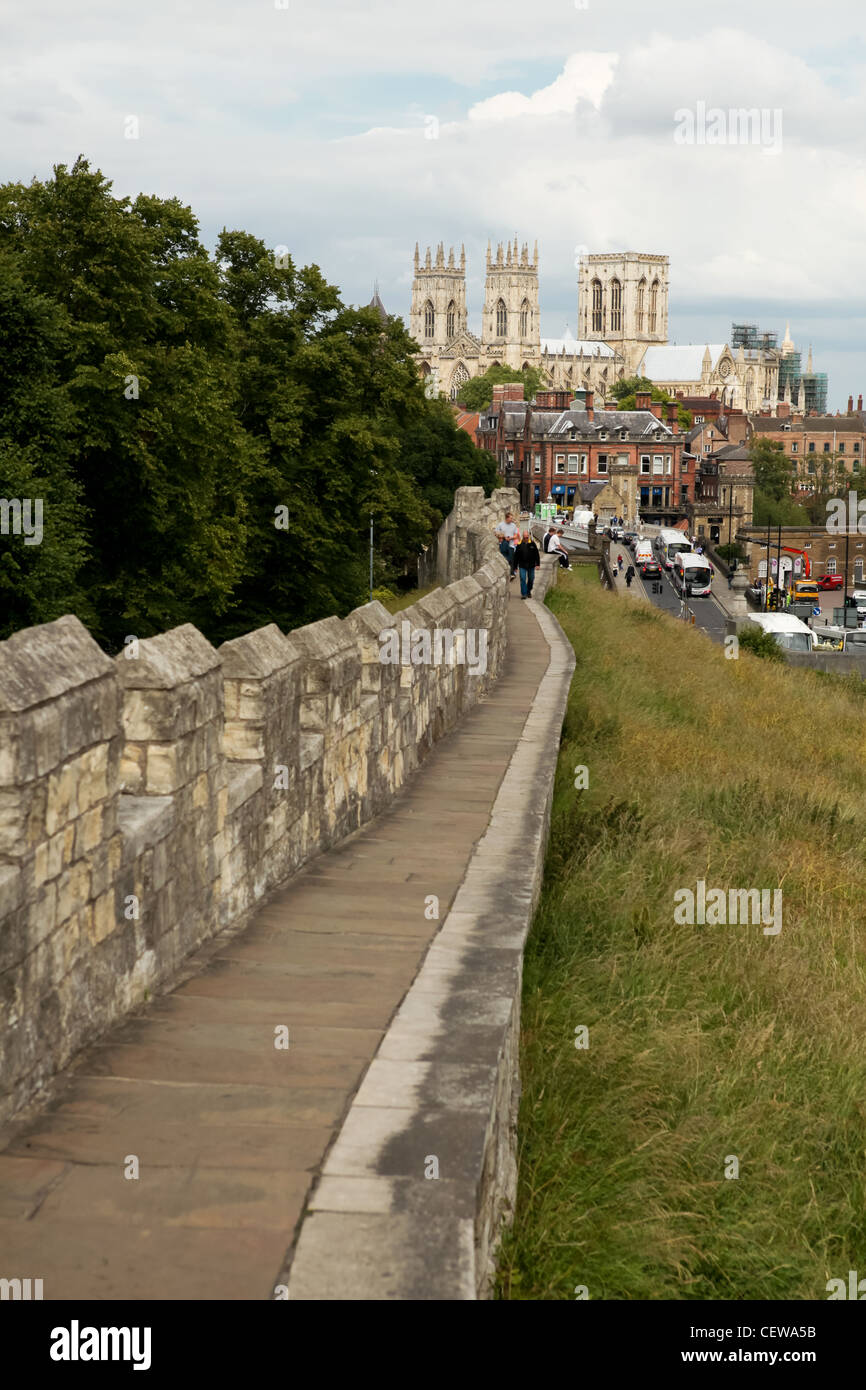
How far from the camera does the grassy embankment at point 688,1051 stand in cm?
514

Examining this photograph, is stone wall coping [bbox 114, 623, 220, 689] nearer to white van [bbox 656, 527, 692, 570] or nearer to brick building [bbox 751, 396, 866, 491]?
white van [bbox 656, 527, 692, 570]

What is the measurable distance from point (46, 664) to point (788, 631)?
156 ft

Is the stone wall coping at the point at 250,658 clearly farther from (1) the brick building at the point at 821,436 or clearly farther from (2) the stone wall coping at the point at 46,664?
(1) the brick building at the point at 821,436

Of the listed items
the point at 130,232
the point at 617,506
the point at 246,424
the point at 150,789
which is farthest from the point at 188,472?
the point at 617,506

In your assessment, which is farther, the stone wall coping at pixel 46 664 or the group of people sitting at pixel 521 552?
the group of people sitting at pixel 521 552

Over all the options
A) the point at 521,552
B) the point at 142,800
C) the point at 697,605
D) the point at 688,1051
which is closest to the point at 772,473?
the point at 697,605

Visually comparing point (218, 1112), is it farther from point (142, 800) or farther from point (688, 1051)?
point (688, 1051)

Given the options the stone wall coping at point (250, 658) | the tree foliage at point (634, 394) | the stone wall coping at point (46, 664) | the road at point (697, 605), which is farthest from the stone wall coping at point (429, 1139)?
the tree foliage at point (634, 394)

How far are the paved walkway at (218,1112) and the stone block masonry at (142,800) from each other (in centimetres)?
18

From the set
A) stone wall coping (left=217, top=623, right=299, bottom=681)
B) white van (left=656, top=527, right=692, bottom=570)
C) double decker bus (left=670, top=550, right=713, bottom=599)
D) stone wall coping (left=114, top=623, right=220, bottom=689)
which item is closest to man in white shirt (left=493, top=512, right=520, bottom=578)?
stone wall coping (left=217, top=623, right=299, bottom=681)

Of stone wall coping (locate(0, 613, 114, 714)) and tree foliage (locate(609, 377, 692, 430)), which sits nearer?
stone wall coping (locate(0, 613, 114, 714))

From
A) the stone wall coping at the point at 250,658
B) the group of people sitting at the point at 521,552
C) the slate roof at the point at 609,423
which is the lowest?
the stone wall coping at the point at 250,658

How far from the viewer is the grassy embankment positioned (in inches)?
203

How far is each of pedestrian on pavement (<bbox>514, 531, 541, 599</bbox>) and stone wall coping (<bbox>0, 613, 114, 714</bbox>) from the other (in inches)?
834
